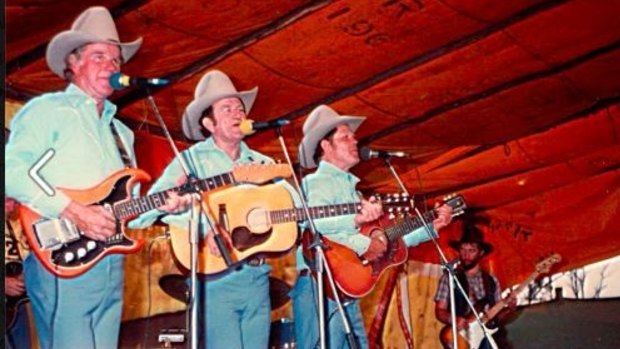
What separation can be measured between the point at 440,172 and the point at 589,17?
2.96 feet

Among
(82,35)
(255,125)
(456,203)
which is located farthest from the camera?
(456,203)

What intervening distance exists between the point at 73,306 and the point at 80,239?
0.22 m

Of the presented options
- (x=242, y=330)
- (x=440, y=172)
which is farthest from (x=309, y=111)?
(x=242, y=330)

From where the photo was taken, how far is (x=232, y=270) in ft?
11.8

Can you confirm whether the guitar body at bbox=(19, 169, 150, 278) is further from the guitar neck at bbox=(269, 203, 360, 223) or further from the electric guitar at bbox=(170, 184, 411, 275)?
the guitar neck at bbox=(269, 203, 360, 223)

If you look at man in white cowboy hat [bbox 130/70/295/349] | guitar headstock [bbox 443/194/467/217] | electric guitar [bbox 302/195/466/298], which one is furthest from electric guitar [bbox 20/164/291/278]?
guitar headstock [bbox 443/194/467/217]

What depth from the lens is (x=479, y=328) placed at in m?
4.26

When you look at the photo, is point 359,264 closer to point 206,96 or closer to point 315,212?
point 315,212

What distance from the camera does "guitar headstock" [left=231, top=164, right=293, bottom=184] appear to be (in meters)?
3.62

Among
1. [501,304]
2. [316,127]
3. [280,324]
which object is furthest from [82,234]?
[501,304]

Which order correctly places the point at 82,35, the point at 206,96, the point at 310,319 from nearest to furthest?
the point at 82,35 < the point at 206,96 < the point at 310,319

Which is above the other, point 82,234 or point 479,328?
point 82,234

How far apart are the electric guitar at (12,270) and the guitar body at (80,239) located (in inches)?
2.0

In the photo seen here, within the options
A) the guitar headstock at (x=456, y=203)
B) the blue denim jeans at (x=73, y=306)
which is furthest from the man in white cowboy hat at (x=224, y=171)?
the guitar headstock at (x=456, y=203)
